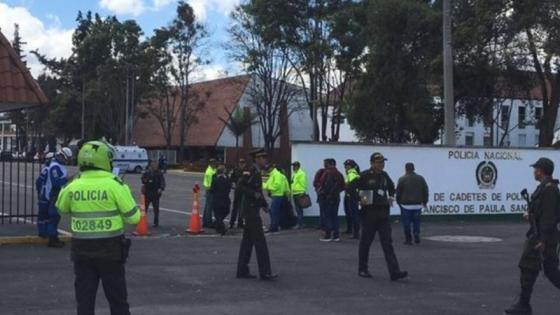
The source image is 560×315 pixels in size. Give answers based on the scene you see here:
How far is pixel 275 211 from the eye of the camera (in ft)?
62.1

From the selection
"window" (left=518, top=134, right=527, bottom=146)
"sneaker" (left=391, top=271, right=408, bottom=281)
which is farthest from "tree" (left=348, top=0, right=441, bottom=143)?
"window" (left=518, top=134, right=527, bottom=146)

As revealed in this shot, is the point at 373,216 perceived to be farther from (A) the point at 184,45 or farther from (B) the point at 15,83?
(A) the point at 184,45

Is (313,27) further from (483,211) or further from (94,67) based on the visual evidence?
(94,67)

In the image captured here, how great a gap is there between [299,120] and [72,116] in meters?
25.6

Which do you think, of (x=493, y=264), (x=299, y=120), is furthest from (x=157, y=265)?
(x=299, y=120)

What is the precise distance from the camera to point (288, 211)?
19500 millimetres

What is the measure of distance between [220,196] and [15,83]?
5.58 metres

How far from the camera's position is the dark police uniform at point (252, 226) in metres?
11.2

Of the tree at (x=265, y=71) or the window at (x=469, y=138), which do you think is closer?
the tree at (x=265, y=71)

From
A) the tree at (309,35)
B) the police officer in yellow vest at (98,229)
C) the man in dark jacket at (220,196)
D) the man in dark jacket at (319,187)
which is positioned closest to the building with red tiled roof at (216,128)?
the tree at (309,35)

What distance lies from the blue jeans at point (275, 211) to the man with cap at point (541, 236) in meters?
10.1

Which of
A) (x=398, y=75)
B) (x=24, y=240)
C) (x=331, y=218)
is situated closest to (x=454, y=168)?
(x=331, y=218)

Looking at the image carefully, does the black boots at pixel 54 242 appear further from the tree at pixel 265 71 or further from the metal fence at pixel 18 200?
the tree at pixel 265 71

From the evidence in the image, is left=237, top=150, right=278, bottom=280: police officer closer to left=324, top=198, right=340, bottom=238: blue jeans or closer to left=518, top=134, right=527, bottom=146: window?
left=324, top=198, right=340, bottom=238: blue jeans
